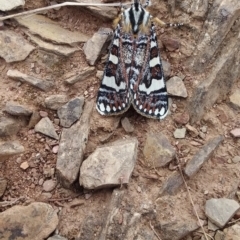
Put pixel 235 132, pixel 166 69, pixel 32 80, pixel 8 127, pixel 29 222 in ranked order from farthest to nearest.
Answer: pixel 166 69 → pixel 32 80 → pixel 235 132 → pixel 8 127 → pixel 29 222

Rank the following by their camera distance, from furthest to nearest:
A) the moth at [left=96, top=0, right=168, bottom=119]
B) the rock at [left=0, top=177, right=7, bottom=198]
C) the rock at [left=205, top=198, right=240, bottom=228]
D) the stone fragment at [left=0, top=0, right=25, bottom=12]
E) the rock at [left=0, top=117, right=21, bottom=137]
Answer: the stone fragment at [left=0, top=0, right=25, bottom=12] → the moth at [left=96, top=0, right=168, bottom=119] → the rock at [left=0, top=117, right=21, bottom=137] → the rock at [left=0, top=177, right=7, bottom=198] → the rock at [left=205, top=198, right=240, bottom=228]

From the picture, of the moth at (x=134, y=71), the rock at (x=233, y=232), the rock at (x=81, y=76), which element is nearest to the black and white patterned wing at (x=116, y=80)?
the moth at (x=134, y=71)

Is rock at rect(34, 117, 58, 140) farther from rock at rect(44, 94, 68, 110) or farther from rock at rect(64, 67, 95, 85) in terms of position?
rock at rect(64, 67, 95, 85)

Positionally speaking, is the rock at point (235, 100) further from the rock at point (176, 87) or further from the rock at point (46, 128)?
the rock at point (46, 128)

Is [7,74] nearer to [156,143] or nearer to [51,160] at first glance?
[51,160]

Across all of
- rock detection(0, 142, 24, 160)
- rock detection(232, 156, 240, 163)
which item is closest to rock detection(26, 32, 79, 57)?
rock detection(0, 142, 24, 160)

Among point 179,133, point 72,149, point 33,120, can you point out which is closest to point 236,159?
point 179,133

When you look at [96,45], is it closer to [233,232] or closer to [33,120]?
[33,120]
